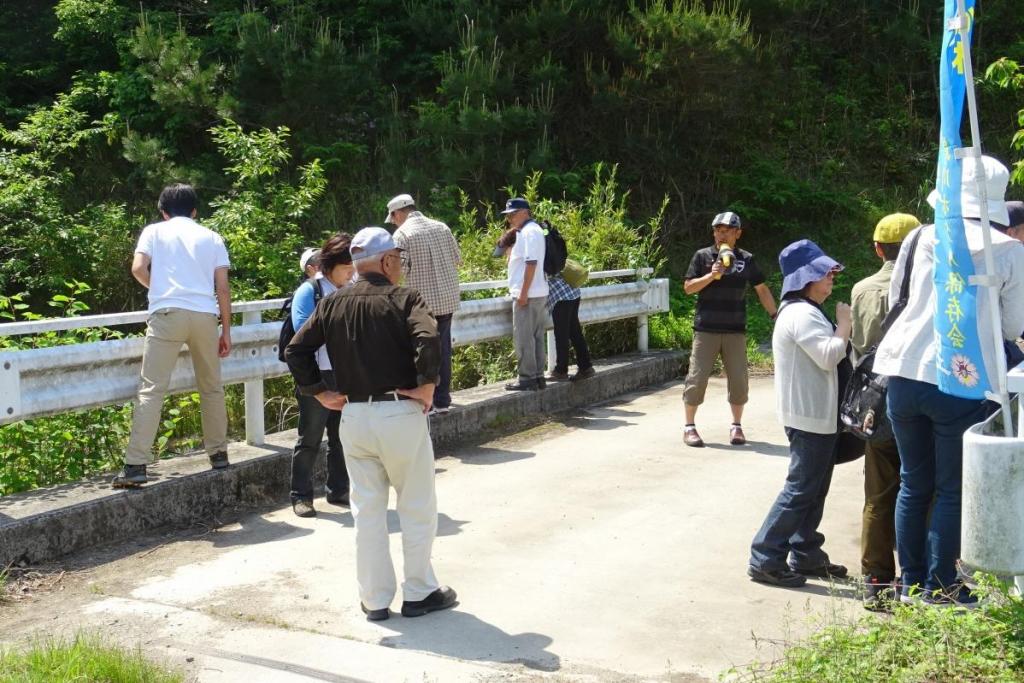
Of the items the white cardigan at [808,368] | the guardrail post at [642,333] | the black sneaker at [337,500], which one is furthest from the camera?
the guardrail post at [642,333]

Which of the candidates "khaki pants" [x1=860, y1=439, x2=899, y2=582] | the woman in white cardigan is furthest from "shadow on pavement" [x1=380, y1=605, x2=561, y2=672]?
"khaki pants" [x1=860, y1=439, x2=899, y2=582]

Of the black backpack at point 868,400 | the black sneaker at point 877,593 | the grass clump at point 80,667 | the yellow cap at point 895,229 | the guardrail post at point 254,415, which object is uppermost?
the yellow cap at point 895,229

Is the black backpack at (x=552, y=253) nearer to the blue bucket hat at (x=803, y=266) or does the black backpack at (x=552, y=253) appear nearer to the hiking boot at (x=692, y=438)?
the hiking boot at (x=692, y=438)

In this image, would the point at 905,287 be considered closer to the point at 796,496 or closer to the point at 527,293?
the point at 796,496

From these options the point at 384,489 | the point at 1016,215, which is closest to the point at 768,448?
the point at 1016,215

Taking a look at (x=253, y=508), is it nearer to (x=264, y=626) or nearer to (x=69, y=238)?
(x=264, y=626)

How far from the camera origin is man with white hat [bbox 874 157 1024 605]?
16.4 ft

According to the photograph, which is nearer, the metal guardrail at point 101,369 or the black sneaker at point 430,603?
the black sneaker at point 430,603

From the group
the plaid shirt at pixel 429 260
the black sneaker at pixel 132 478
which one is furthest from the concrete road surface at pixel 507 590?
the plaid shirt at pixel 429 260

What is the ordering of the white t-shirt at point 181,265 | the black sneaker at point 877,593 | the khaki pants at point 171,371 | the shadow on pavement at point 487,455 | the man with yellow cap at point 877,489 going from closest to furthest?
the black sneaker at point 877,593 → the man with yellow cap at point 877,489 → the khaki pants at point 171,371 → the white t-shirt at point 181,265 → the shadow on pavement at point 487,455

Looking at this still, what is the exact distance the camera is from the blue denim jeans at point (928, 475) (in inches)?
206

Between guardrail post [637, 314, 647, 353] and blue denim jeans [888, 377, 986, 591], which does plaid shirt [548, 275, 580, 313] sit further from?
blue denim jeans [888, 377, 986, 591]

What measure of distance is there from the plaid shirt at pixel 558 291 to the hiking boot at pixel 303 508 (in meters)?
4.38

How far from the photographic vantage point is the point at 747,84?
19.4 metres
